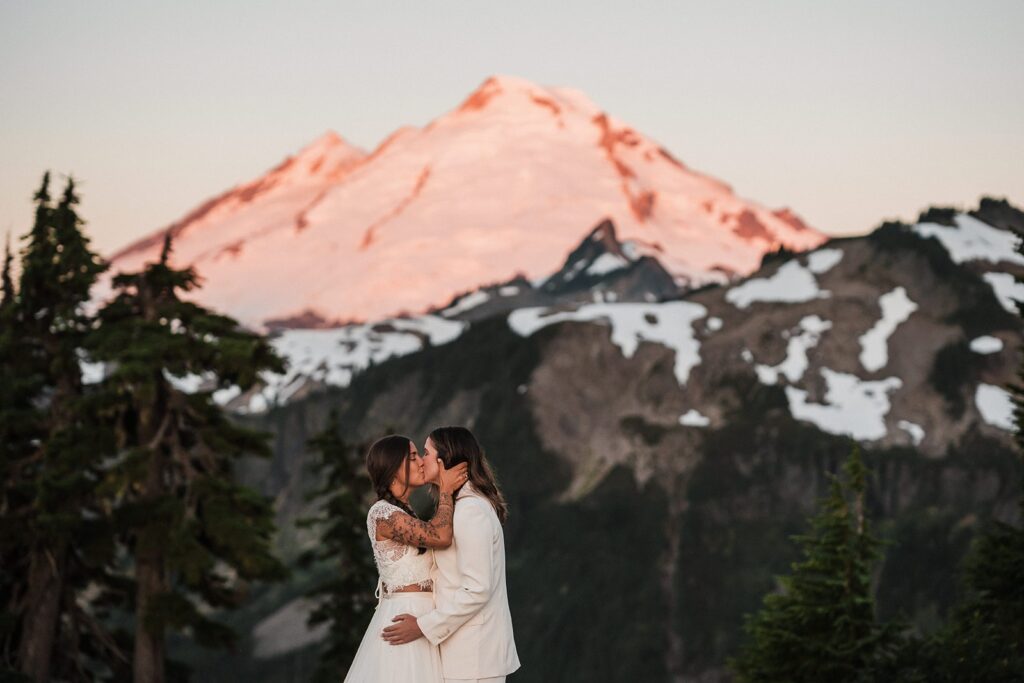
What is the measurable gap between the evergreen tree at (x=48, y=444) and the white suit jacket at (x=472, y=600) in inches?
737

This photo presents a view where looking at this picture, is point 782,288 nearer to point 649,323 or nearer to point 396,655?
point 649,323

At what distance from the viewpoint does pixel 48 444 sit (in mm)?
29734

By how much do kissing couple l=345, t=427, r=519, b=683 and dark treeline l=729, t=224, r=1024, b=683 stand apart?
1711cm

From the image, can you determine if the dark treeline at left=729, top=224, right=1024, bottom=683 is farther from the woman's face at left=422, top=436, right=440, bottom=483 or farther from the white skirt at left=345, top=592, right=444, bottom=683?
the woman's face at left=422, top=436, right=440, bottom=483

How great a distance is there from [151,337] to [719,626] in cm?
8178

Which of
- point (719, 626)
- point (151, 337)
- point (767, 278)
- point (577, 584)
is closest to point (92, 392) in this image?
point (151, 337)

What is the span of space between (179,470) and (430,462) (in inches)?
797

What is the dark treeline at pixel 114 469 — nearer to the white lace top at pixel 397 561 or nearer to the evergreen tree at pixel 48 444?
the evergreen tree at pixel 48 444

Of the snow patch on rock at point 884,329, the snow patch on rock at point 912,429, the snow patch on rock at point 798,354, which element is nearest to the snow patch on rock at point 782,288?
the snow patch on rock at point 798,354

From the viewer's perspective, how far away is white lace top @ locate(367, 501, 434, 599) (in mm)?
12219

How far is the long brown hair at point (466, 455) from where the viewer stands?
465 inches

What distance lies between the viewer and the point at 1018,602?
27.7 m

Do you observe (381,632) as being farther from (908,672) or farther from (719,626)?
(719,626)

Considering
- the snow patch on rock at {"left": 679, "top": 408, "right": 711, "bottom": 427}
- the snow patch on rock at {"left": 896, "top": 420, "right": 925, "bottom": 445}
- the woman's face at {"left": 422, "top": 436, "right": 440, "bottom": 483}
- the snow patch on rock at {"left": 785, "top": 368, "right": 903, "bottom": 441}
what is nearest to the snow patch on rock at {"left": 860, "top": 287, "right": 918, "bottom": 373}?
the snow patch on rock at {"left": 785, "top": 368, "right": 903, "bottom": 441}
